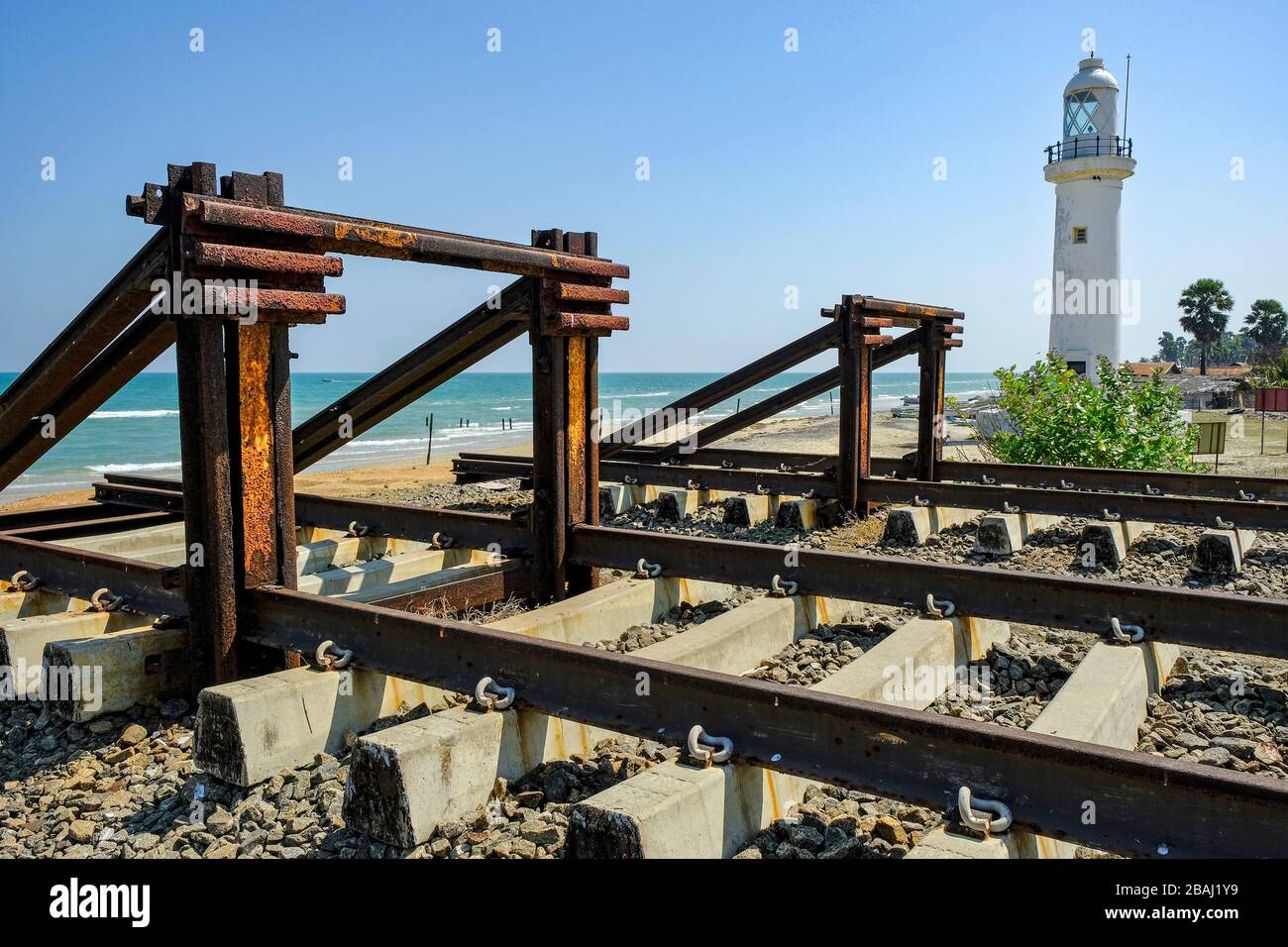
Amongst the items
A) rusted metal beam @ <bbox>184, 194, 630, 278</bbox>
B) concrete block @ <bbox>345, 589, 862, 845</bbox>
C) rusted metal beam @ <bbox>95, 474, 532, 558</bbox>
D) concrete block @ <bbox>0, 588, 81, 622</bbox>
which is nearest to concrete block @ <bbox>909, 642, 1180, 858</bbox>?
concrete block @ <bbox>345, 589, 862, 845</bbox>

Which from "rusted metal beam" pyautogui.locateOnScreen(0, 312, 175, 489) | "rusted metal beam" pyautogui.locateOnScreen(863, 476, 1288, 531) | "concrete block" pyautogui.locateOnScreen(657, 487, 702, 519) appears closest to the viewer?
"rusted metal beam" pyautogui.locateOnScreen(0, 312, 175, 489)

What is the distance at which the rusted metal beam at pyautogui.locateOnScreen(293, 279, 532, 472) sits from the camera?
6.29 metres

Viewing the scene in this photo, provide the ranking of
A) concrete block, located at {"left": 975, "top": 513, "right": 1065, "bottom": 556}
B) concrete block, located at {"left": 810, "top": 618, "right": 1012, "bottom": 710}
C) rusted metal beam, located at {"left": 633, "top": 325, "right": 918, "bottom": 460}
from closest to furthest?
1. concrete block, located at {"left": 810, "top": 618, "right": 1012, "bottom": 710}
2. concrete block, located at {"left": 975, "top": 513, "right": 1065, "bottom": 556}
3. rusted metal beam, located at {"left": 633, "top": 325, "right": 918, "bottom": 460}

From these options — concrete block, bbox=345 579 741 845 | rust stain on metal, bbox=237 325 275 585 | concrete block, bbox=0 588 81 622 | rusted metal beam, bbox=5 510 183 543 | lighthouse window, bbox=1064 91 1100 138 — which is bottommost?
concrete block, bbox=345 579 741 845

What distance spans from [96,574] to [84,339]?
1.35 meters

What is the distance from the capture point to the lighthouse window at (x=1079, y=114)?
99.2ft

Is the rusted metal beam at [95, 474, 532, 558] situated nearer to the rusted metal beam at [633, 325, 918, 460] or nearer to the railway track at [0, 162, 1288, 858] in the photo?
the railway track at [0, 162, 1288, 858]

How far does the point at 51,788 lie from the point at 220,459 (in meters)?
1.49

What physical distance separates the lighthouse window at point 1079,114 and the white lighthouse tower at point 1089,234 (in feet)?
0.10

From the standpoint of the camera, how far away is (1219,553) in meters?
6.98

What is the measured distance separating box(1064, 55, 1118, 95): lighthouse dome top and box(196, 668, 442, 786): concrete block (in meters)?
33.4

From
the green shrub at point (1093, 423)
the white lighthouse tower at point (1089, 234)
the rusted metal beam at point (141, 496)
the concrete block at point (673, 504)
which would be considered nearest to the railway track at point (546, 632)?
the rusted metal beam at point (141, 496)

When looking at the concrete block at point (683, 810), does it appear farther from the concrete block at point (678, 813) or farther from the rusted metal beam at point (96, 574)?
the rusted metal beam at point (96, 574)
